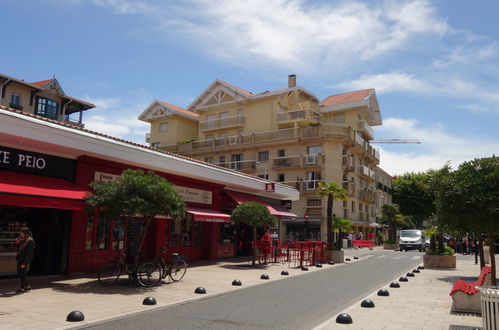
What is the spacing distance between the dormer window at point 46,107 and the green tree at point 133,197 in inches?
1095

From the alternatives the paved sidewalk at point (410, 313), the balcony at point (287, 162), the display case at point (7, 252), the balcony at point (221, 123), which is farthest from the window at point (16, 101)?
the paved sidewalk at point (410, 313)

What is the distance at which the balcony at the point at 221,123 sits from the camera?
46.2m

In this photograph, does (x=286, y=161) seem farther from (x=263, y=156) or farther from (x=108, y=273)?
(x=108, y=273)

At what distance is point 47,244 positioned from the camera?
12945 millimetres

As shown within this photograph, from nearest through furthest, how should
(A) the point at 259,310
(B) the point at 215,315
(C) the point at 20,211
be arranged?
1. (B) the point at 215,315
2. (A) the point at 259,310
3. (C) the point at 20,211

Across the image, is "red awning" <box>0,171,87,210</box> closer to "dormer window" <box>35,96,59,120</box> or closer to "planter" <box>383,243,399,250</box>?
"dormer window" <box>35,96,59,120</box>

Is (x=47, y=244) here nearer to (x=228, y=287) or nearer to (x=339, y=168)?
(x=228, y=287)

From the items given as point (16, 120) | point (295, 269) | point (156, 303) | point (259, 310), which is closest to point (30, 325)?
point (156, 303)

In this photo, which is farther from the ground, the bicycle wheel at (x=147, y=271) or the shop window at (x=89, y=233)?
the shop window at (x=89, y=233)

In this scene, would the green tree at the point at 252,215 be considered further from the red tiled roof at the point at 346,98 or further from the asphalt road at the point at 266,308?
the red tiled roof at the point at 346,98

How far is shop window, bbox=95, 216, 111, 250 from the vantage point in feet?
46.9

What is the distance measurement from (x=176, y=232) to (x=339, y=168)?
85.0ft

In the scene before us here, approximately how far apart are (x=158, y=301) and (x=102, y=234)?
5.81 metres

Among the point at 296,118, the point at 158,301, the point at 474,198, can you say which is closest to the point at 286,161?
the point at 296,118
